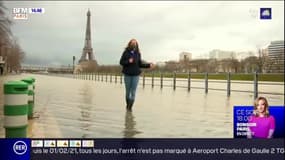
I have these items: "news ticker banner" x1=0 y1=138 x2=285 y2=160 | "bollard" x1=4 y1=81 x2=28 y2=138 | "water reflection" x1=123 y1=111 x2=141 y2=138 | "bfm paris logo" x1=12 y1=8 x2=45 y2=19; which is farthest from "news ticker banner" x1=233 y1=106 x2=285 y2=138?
"bfm paris logo" x1=12 y1=8 x2=45 y2=19

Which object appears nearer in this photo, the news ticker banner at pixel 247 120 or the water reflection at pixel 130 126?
the news ticker banner at pixel 247 120

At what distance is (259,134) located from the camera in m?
3.38

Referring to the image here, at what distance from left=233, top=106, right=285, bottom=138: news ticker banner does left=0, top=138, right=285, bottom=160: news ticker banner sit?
12 cm

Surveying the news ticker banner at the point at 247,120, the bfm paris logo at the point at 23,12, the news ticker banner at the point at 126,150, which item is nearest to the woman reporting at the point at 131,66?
the bfm paris logo at the point at 23,12

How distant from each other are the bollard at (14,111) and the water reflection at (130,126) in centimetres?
124

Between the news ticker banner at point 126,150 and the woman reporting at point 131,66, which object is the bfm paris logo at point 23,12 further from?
the woman reporting at point 131,66

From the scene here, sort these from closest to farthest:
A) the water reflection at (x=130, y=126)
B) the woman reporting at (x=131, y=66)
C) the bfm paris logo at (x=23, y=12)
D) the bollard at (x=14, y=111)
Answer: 1. the bollard at (x=14, y=111)
2. the bfm paris logo at (x=23, y=12)
3. the water reflection at (x=130, y=126)
4. the woman reporting at (x=131, y=66)

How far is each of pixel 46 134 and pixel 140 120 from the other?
1.76m

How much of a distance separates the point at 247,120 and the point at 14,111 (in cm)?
192

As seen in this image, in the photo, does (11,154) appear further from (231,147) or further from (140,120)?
(140,120)

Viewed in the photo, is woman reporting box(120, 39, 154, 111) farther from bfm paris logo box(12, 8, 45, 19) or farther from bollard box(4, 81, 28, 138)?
bollard box(4, 81, 28, 138)

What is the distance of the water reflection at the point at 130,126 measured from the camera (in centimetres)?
445

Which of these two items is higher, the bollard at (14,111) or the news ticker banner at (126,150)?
the bollard at (14,111)

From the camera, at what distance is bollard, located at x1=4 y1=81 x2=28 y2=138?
11.1 ft
